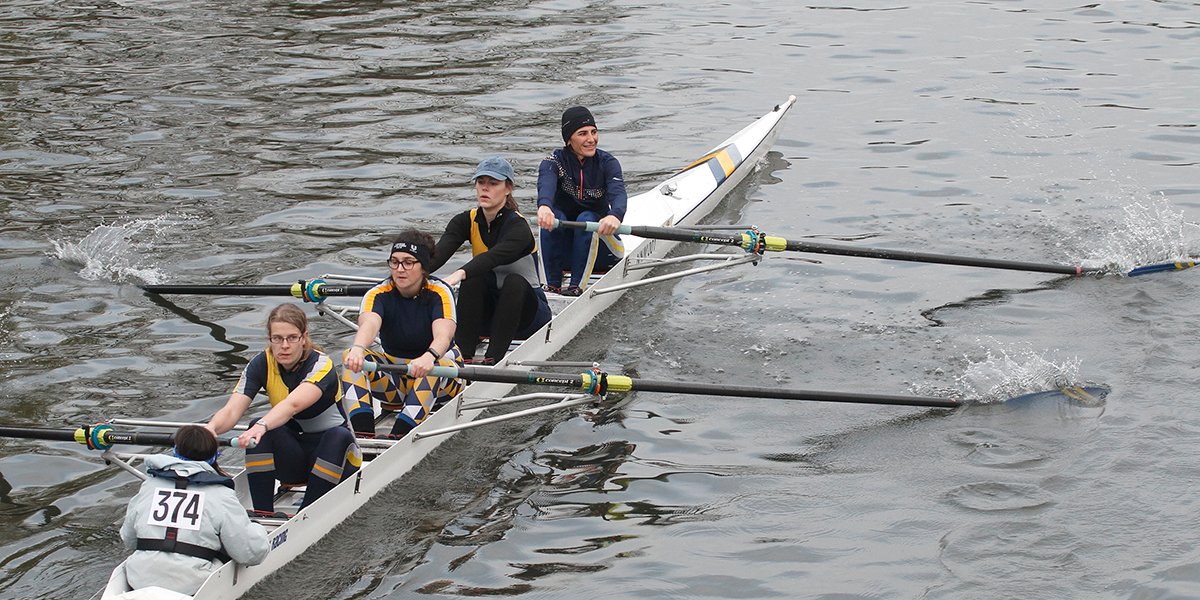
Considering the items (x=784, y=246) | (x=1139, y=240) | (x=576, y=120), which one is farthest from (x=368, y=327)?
(x=1139, y=240)

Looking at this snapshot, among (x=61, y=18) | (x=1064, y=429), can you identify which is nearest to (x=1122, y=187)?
(x=1064, y=429)

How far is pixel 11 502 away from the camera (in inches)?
322

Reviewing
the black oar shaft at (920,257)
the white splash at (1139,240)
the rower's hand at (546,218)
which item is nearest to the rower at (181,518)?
the rower's hand at (546,218)

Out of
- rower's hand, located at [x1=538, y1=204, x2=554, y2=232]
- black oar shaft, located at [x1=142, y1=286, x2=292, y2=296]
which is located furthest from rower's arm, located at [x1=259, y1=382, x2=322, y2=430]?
rower's hand, located at [x1=538, y1=204, x2=554, y2=232]

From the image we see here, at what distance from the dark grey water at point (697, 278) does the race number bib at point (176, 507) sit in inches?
35.3

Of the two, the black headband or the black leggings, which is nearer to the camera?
the black headband

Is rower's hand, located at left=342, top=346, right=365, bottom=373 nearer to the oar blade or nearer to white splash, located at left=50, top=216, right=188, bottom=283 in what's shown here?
white splash, located at left=50, top=216, right=188, bottom=283

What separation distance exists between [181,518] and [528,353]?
13.8ft

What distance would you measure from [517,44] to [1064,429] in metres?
14.5

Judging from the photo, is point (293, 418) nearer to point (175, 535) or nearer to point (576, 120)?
point (175, 535)

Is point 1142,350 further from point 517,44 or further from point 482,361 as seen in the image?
point 517,44

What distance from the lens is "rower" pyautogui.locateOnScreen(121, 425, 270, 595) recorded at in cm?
643

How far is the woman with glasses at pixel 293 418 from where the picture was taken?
7.46 metres

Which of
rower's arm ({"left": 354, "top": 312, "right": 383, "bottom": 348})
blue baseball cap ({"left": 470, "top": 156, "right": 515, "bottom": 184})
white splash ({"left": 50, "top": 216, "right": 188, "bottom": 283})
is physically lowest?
white splash ({"left": 50, "top": 216, "right": 188, "bottom": 283})
